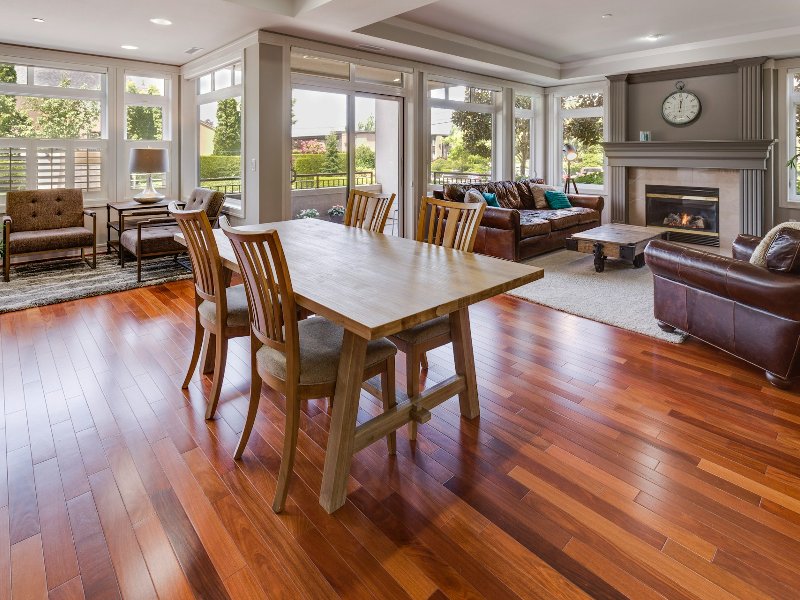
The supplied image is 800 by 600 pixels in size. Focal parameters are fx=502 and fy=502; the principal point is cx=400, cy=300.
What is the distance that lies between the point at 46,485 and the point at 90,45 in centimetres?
543

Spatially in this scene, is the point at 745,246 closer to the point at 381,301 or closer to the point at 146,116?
the point at 381,301

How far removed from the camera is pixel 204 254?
2.40 metres

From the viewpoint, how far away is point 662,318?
3.66 m

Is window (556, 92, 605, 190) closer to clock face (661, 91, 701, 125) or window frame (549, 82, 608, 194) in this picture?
window frame (549, 82, 608, 194)

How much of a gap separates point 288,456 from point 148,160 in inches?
208

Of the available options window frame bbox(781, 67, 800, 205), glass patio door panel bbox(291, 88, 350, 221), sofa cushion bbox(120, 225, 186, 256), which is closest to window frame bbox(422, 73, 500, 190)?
glass patio door panel bbox(291, 88, 350, 221)

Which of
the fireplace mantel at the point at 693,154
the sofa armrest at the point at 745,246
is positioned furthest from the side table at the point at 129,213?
the fireplace mantel at the point at 693,154

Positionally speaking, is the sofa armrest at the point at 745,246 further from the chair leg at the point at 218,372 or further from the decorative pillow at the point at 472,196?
the chair leg at the point at 218,372

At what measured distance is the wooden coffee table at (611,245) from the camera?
212 inches

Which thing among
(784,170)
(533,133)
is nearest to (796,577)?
(784,170)

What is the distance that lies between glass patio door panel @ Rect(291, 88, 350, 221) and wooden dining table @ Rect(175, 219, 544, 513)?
318cm

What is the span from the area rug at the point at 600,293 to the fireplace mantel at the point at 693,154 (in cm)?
226

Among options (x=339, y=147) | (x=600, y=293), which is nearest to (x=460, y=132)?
(x=339, y=147)

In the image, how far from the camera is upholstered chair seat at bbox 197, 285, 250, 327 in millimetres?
2463
